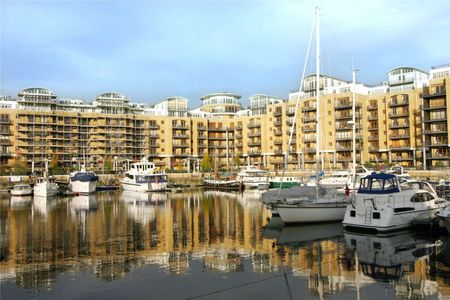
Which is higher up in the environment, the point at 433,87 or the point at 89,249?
the point at 433,87

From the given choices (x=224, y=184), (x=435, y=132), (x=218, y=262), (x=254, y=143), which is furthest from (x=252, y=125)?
(x=218, y=262)

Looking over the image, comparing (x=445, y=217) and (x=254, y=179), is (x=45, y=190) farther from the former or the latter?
(x=445, y=217)

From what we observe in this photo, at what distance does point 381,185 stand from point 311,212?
487cm

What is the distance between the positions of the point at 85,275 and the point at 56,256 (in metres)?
4.35

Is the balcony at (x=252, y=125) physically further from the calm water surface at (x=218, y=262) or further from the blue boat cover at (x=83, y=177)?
the calm water surface at (x=218, y=262)

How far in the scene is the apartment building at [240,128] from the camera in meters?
94.1

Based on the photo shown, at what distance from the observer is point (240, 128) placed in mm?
133250

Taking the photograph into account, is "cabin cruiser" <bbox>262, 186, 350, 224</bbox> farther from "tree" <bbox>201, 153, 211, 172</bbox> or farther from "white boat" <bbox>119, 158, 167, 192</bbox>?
"tree" <bbox>201, 153, 211, 172</bbox>

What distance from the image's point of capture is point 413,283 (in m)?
14.7

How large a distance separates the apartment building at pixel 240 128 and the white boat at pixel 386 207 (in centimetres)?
5964

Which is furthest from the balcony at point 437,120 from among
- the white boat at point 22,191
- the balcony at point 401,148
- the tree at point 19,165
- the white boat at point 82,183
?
the tree at point 19,165

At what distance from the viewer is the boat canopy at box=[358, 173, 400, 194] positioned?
25.1m

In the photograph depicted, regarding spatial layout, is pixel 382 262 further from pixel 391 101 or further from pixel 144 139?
pixel 144 139

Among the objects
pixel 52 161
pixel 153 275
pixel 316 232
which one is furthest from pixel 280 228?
pixel 52 161
